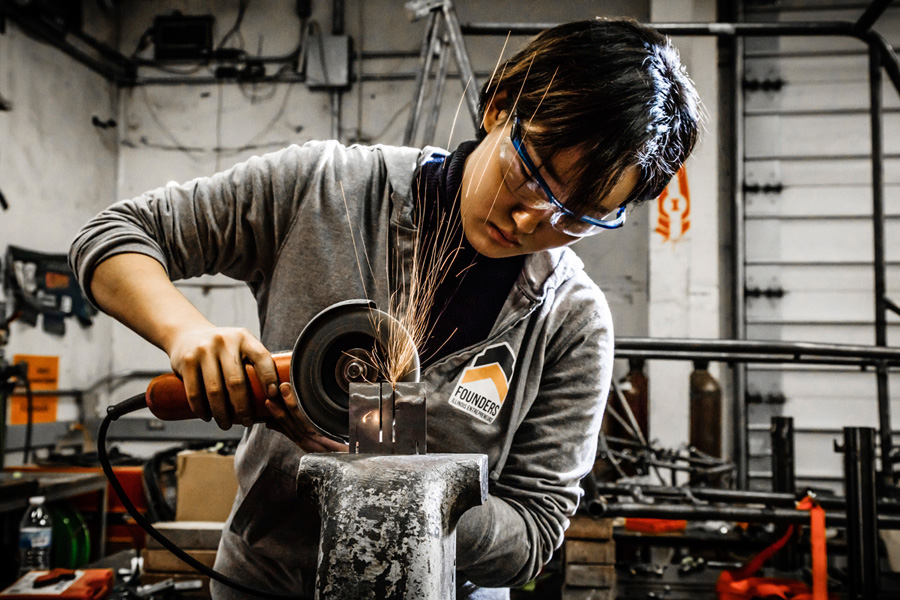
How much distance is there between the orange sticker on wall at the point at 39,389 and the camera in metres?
4.69

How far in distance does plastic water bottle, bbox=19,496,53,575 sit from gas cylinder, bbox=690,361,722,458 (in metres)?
3.50

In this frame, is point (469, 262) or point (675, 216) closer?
point (469, 262)

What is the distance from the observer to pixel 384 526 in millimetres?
646

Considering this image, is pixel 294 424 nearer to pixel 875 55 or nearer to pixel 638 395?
pixel 875 55

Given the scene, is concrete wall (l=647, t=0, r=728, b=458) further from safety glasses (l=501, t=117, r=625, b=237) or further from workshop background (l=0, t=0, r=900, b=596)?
safety glasses (l=501, t=117, r=625, b=237)

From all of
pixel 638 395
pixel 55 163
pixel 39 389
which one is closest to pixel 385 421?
pixel 638 395

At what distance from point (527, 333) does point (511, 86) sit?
395 mm

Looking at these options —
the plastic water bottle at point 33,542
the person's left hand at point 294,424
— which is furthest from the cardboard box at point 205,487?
the person's left hand at point 294,424

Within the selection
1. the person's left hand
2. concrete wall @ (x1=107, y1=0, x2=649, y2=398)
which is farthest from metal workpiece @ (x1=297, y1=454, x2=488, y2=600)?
concrete wall @ (x1=107, y1=0, x2=649, y2=398)

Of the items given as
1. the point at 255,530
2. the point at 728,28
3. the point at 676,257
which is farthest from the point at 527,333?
the point at 676,257

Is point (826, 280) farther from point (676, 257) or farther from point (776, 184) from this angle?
point (676, 257)

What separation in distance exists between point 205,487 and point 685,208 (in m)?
3.57

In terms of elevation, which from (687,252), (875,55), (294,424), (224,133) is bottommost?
(294,424)

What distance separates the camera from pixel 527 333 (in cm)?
118
